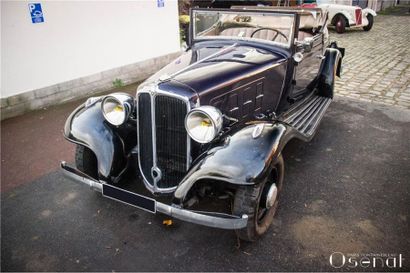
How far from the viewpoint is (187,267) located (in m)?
2.63

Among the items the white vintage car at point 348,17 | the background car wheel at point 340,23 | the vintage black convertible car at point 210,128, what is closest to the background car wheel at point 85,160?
the vintage black convertible car at point 210,128

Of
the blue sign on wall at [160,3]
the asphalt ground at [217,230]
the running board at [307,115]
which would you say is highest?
the blue sign on wall at [160,3]

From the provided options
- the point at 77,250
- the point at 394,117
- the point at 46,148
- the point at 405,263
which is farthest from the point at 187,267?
the point at 394,117

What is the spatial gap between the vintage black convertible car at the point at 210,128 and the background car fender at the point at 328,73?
97cm

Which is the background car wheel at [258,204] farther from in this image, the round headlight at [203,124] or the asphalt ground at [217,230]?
the round headlight at [203,124]

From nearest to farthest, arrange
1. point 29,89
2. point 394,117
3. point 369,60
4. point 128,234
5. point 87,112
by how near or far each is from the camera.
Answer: point 128,234 → point 87,112 → point 394,117 → point 29,89 → point 369,60

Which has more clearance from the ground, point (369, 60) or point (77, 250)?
point (369, 60)

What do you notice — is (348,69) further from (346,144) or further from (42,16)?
(42,16)

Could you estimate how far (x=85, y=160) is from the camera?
130 inches

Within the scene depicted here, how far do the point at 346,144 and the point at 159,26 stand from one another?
5.04 m

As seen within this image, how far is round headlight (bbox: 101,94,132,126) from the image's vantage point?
10.1ft

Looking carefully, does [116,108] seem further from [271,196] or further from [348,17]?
[348,17]

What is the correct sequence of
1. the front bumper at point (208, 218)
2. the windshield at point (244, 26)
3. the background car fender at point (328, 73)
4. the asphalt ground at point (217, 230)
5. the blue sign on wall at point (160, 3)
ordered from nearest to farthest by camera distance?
1. the front bumper at point (208, 218)
2. the asphalt ground at point (217, 230)
3. the windshield at point (244, 26)
4. the background car fender at point (328, 73)
5. the blue sign on wall at point (160, 3)

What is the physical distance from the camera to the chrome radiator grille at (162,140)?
9.25 feet
